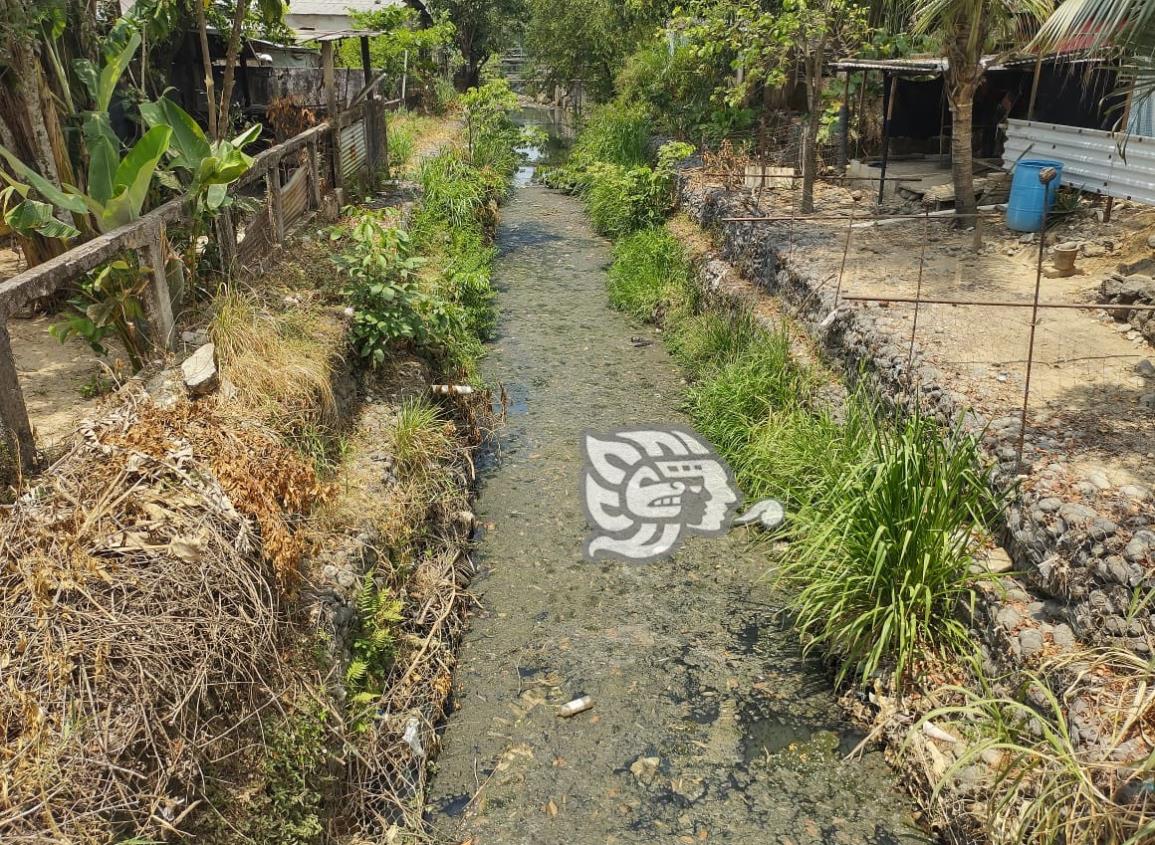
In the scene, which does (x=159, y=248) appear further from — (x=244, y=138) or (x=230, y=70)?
(x=230, y=70)

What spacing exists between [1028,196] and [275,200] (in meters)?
8.18

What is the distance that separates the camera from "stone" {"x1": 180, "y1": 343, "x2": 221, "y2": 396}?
5238 millimetres

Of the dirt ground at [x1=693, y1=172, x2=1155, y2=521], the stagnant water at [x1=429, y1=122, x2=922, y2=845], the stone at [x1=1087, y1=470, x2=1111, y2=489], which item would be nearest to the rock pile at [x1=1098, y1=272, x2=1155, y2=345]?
the dirt ground at [x1=693, y1=172, x2=1155, y2=521]

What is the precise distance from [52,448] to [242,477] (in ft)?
3.56

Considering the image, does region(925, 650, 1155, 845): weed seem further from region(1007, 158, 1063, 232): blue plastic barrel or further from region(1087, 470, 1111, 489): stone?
region(1007, 158, 1063, 232): blue plastic barrel

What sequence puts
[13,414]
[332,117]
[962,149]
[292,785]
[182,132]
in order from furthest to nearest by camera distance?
[332,117] < [962,149] < [182,132] < [13,414] < [292,785]

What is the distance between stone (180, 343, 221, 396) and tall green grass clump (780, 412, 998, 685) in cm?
394

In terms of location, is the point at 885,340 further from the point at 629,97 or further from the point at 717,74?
the point at 629,97

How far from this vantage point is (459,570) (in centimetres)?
671

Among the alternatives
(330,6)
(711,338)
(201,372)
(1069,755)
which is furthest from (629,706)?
(330,6)

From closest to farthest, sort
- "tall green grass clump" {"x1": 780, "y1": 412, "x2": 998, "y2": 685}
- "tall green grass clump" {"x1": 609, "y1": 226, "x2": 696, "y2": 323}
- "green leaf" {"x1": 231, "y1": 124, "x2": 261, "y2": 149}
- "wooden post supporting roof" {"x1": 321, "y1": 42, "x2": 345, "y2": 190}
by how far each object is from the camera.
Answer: "tall green grass clump" {"x1": 780, "y1": 412, "x2": 998, "y2": 685} → "green leaf" {"x1": 231, "y1": 124, "x2": 261, "y2": 149} → "wooden post supporting roof" {"x1": 321, "y1": 42, "x2": 345, "y2": 190} → "tall green grass clump" {"x1": 609, "y1": 226, "x2": 696, "y2": 323}

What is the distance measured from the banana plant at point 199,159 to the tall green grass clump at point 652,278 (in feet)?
22.3

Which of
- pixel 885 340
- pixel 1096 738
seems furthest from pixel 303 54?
pixel 1096 738

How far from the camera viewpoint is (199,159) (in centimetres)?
619
